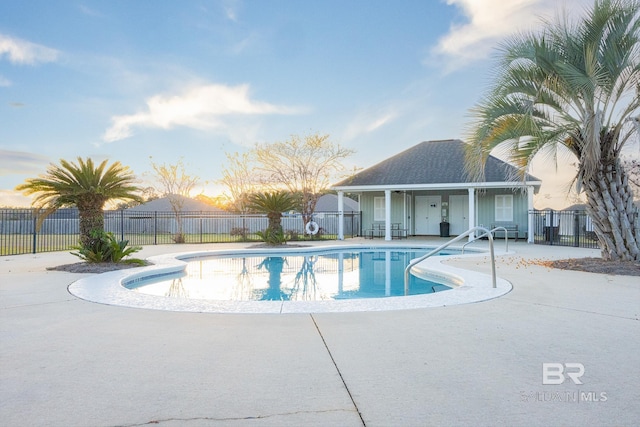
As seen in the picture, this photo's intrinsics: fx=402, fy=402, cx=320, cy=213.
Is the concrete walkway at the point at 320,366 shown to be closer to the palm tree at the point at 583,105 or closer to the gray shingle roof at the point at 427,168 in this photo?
the palm tree at the point at 583,105

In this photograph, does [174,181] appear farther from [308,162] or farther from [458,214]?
[458,214]

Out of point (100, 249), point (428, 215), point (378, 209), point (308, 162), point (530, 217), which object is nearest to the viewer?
point (100, 249)

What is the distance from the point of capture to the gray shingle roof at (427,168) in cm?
1892

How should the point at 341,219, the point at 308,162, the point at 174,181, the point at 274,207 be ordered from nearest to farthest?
the point at 274,207 → the point at 341,219 → the point at 174,181 → the point at 308,162

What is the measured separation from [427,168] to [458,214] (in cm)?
322

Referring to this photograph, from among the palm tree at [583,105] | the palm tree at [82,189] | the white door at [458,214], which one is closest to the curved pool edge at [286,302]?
the palm tree at [82,189]

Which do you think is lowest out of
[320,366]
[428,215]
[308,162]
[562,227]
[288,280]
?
[288,280]

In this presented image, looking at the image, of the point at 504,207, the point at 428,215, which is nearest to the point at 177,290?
the point at 428,215

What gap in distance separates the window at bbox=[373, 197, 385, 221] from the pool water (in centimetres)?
809

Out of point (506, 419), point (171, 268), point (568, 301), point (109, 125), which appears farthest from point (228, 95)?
point (506, 419)

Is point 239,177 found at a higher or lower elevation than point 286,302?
higher

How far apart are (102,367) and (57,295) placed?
3670 millimetres

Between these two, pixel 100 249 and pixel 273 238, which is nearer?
pixel 100 249

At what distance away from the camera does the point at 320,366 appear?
3111 millimetres
